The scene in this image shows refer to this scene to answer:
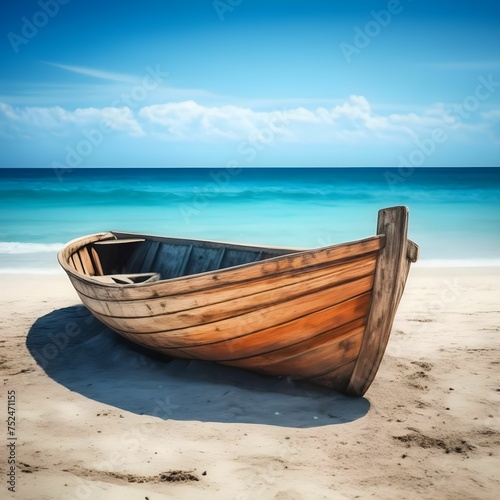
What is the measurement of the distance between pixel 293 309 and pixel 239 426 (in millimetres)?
899

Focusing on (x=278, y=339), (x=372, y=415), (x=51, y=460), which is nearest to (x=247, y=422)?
(x=278, y=339)

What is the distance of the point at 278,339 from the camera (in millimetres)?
3732

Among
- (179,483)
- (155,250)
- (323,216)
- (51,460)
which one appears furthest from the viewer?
(323,216)

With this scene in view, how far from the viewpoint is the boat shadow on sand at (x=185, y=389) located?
3.63 metres

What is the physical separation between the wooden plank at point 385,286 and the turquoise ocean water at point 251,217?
8.36 meters

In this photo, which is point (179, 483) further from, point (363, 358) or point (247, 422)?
point (363, 358)

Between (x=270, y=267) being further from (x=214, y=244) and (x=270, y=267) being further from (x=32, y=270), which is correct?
(x=32, y=270)

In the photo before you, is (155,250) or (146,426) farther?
(155,250)

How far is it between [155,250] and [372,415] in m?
4.06

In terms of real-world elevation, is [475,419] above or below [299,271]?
below

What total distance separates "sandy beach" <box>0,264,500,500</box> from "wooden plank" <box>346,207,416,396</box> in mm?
402

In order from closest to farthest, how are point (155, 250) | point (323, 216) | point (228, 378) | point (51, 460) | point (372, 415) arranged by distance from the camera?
point (51, 460) < point (372, 415) < point (228, 378) < point (155, 250) < point (323, 216)

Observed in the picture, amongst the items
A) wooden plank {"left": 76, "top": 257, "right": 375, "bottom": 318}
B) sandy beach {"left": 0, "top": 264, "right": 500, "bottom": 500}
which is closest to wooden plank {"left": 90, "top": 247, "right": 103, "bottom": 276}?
sandy beach {"left": 0, "top": 264, "right": 500, "bottom": 500}

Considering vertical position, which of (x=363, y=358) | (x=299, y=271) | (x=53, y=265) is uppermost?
(x=299, y=271)
